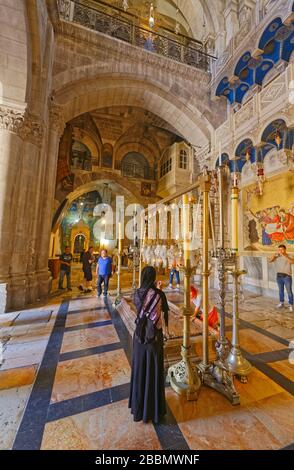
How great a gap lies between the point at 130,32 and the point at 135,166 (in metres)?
8.40

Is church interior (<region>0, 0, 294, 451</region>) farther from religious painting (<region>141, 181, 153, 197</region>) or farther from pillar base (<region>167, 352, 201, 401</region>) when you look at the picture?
religious painting (<region>141, 181, 153, 197</region>)

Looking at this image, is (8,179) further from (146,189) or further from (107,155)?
(146,189)

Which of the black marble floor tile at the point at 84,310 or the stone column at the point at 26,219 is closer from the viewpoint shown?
the black marble floor tile at the point at 84,310

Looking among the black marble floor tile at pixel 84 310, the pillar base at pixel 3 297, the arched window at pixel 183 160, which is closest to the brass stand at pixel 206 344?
the black marble floor tile at pixel 84 310

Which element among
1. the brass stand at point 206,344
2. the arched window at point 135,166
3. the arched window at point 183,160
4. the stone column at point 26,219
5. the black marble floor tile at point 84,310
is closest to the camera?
the brass stand at point 206,344

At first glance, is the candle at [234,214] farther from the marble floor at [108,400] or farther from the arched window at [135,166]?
the arched window at [135,166]

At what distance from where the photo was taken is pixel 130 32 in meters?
9.28

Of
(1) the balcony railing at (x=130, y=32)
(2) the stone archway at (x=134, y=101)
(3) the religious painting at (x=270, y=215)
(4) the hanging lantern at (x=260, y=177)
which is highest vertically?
(1) the balcony railing at (x=130, y=32)

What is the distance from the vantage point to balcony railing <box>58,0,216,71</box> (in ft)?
27.8

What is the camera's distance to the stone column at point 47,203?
6547 mm

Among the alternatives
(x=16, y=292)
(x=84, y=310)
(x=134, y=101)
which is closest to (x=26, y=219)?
(x=16, y=292)

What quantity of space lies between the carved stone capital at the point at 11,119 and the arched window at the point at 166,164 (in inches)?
432

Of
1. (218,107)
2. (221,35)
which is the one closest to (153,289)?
(218,107)

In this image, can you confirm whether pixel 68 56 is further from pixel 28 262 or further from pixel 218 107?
pixel 28 262
